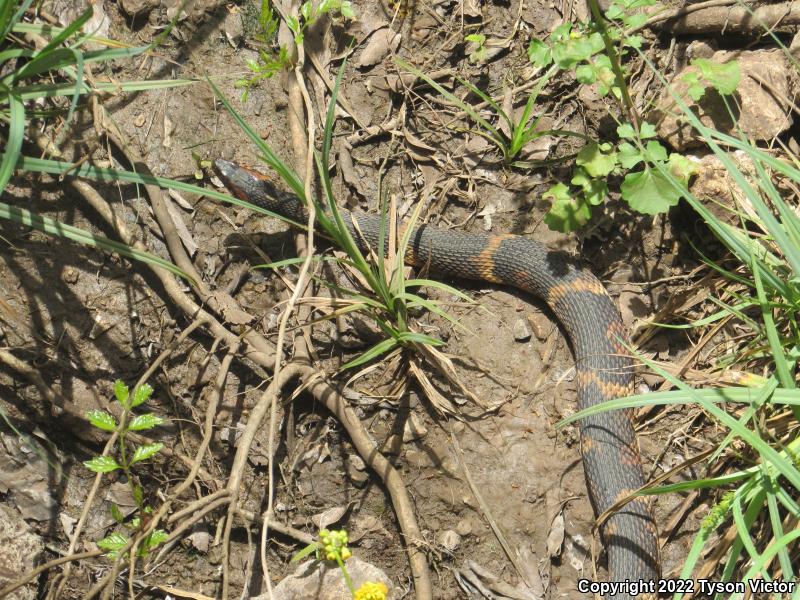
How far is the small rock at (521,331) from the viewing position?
16.2 ft

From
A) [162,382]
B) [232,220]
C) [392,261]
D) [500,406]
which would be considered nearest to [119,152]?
[232,220]

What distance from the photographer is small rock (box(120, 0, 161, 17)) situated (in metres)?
5.28

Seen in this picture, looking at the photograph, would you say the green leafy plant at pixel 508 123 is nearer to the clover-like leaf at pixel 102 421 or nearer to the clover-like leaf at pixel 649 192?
the clover-like leaf at pixel 649 192

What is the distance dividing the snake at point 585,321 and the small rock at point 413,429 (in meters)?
1.12

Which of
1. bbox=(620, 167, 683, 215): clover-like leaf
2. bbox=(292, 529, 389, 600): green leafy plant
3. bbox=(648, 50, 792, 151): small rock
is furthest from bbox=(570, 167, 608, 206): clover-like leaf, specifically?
bbox=(292, 529, 389, 600): green leafy plant

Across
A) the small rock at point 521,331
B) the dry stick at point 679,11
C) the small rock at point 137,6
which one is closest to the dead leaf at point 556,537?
the small rock at point 521,331

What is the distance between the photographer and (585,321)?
4.72 metres

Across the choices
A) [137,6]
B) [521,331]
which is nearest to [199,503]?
[521,331]

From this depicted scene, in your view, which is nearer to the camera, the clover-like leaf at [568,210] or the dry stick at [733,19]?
the clover-like leaf at [568,210]

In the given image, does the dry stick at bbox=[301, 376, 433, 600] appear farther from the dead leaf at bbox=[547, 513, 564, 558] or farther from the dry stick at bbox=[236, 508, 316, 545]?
the dead leaf at bbox=[547, 513, 564, 558]

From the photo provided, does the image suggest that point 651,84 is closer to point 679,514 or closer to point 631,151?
point 631,151

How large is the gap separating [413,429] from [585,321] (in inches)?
57.8

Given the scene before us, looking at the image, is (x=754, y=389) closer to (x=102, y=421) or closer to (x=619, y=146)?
(x=619, y=146)

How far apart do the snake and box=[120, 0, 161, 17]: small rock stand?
4.63ft
